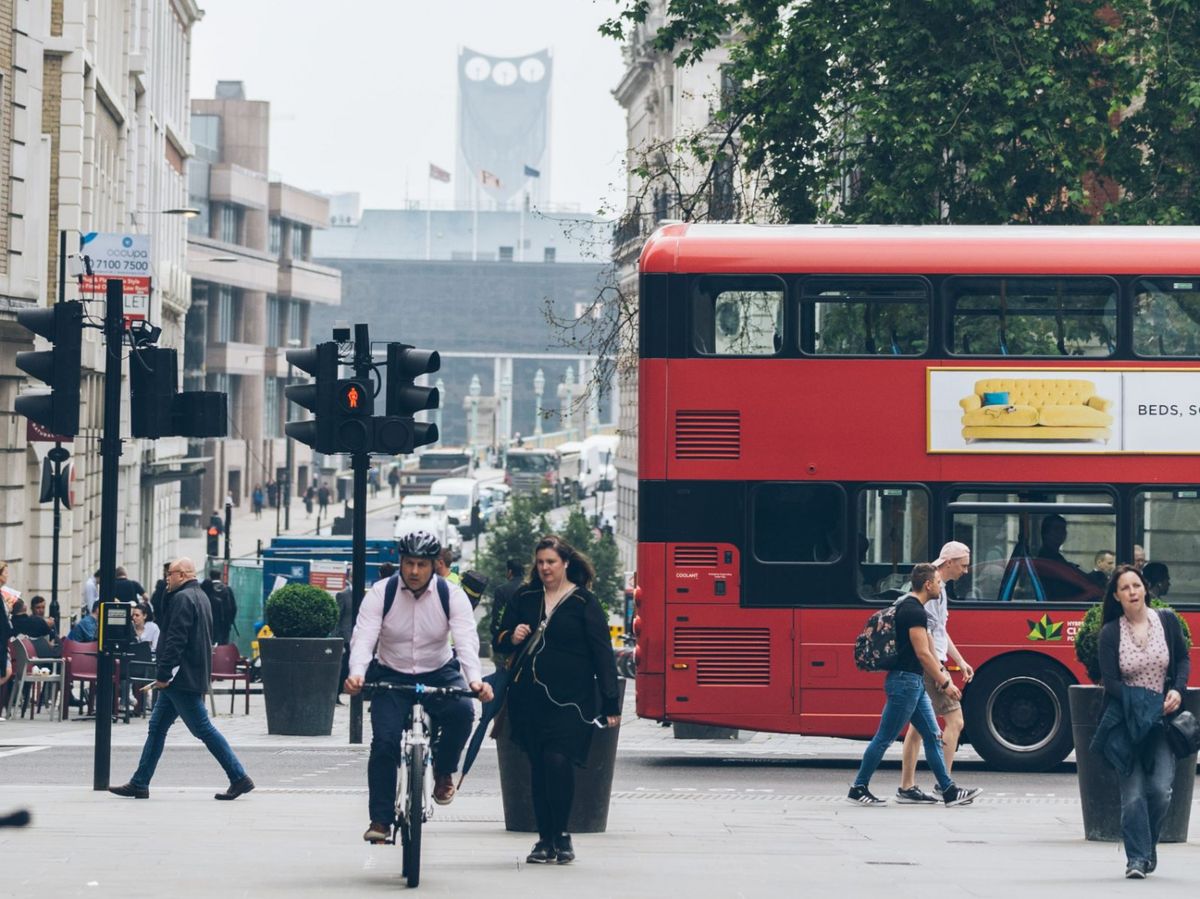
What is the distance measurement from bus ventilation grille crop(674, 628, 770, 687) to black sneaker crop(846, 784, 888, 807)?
9.53 ft

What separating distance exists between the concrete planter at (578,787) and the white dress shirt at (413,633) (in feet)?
5.89

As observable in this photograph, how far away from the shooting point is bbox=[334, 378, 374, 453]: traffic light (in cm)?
1833

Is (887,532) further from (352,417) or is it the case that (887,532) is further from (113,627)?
(113,627)

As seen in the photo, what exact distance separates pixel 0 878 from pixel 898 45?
19618 mm

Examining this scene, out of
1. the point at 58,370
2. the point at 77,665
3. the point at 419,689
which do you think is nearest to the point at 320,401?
the point at 58,370

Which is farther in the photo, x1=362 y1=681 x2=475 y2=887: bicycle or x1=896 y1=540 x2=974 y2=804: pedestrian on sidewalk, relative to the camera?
x1=896 y1=540 x2=974 y2=804: pedestrian on sidewalk

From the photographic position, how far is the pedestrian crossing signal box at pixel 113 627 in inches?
592

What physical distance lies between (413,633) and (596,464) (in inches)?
4652

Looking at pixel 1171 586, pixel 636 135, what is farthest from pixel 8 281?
pixel 636 135

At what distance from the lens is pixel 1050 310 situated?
1861 centimetres

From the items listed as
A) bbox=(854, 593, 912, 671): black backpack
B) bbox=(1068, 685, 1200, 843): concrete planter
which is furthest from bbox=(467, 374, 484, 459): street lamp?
bbox=(1068, 685, 1200, 843): concrete planter

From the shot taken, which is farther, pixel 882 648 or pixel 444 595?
pixel 882 648

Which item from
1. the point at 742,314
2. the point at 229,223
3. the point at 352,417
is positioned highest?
the point at 229,223

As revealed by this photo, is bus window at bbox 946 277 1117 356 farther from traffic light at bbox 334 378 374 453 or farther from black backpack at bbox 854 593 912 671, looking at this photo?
traffic light at bbox 334 378 374 453
